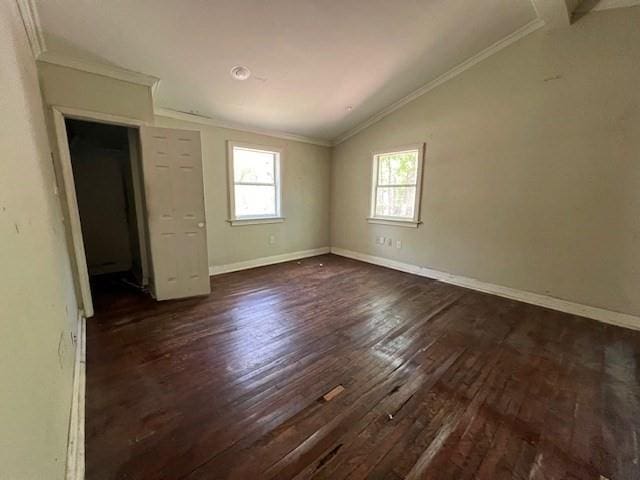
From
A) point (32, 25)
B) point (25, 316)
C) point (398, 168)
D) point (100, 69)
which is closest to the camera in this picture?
point (25, 316)

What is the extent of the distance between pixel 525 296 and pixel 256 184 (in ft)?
13.8

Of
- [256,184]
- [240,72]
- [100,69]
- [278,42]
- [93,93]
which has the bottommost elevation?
[256,184]

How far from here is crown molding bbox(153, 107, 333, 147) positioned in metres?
3.54

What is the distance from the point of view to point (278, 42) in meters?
2.61

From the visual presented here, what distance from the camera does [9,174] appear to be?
3.04 ft

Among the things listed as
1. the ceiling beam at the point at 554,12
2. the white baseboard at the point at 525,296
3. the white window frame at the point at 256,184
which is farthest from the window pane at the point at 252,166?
the ceiling beam at the point at 554,12

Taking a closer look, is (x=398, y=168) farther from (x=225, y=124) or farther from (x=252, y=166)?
(x=225, y=124)

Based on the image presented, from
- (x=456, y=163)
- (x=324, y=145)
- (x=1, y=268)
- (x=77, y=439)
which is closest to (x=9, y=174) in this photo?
(x=1, y=268)

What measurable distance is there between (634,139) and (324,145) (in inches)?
165

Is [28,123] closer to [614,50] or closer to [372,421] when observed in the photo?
[372,421]

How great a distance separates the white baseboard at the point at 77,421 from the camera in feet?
3.93

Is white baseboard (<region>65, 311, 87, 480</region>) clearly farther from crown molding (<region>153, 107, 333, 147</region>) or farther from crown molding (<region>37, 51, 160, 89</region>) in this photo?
crown molding (<region>153, 107, 333, 147</region>)

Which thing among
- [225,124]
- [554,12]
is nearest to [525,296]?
[554,12]

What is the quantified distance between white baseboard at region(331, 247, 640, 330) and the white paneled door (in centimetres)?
308
